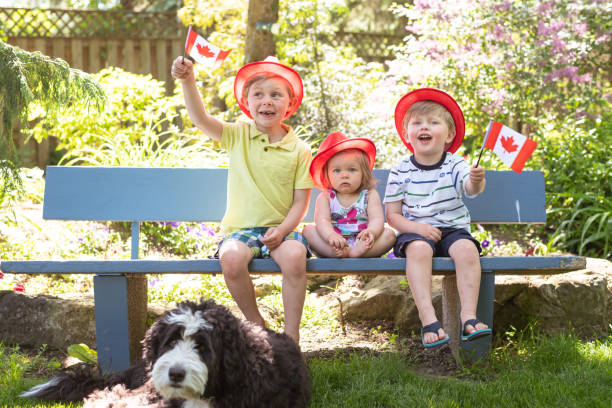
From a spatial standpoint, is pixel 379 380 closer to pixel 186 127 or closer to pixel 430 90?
pixel 430 90

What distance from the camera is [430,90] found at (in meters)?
3.38

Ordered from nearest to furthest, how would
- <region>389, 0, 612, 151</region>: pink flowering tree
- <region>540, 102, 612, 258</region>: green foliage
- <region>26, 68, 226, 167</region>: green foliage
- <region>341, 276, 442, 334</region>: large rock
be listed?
<region>341, 276, 442, 334</region>: large rock → <region>540, 102, 612, 258</region>: green foliage → <region>26, 68, 226, 167</region>: green foliage → <region>389, 0, 612, 151</region>: pink flowering tree

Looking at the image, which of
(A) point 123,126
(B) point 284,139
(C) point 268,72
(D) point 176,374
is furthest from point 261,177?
(A) point 123,126

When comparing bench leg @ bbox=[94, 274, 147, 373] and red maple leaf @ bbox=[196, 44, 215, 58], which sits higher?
red maple leaf @ bbox=[196, 44, 215, 58]

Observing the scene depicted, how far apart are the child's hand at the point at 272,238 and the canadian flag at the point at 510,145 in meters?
1.11

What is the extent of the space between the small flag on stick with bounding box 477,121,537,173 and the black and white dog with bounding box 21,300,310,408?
4.56ft

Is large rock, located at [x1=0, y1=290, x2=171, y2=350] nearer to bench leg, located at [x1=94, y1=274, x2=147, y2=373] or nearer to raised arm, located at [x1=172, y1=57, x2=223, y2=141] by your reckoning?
bench leg, located at [x1=94, y1=274, x2=147, y2=373]

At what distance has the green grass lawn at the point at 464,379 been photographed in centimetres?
262

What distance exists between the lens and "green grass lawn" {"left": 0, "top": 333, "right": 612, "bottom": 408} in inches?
103

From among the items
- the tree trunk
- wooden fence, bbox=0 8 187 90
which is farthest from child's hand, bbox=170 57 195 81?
wooden fence, bbox=0 8 187 90

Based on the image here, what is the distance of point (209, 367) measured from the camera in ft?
6.77

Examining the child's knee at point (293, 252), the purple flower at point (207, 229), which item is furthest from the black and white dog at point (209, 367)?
the purple flower at point (207, 229)

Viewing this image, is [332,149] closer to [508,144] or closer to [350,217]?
[350,217]

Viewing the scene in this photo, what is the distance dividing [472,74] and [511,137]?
158 inches
